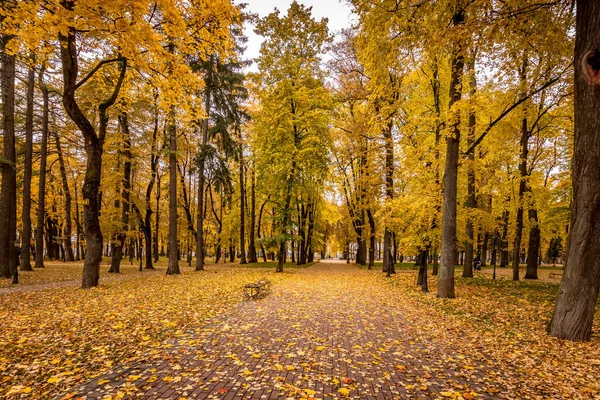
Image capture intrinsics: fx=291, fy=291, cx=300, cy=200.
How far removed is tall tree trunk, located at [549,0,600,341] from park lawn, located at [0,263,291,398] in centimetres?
753

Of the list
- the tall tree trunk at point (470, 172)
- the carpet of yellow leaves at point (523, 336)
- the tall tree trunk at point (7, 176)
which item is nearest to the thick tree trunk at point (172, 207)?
the tall tree trunk at point (7, 176)

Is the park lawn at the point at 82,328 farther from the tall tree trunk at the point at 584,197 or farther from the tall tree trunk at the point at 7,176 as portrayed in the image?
the tall tree trunk at the point at 584,197

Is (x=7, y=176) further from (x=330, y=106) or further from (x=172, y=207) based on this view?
(x=330, y=106)

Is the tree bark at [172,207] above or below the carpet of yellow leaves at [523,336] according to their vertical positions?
above

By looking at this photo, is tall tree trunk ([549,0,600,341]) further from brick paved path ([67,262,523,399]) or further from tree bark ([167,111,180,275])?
tree bark ([167,111,180,275])

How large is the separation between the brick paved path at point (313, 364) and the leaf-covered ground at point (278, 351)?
0.07ft

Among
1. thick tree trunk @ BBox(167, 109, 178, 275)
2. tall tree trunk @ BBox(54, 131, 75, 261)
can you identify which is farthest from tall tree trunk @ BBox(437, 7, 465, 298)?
tall tree trunk @ BBox(54, 131, 75, 261)

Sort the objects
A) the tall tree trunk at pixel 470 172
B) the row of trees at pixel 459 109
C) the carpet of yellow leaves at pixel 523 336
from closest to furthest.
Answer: the carpet of yellow leaves at pixel 523 336 → the row of trees at pixel 459 109 → the tall tree trunk at pixel 470 172

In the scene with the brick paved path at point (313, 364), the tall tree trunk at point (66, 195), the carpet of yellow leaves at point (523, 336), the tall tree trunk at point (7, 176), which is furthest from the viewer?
the tall tree trunk at point (66, 195)

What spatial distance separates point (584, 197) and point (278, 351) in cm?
636

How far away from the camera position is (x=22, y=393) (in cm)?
336

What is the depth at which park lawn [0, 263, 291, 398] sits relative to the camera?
3.84 m

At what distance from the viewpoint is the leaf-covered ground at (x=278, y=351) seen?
12.2 ft

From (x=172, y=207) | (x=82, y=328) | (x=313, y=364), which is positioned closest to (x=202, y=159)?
(x=172, y=207)
